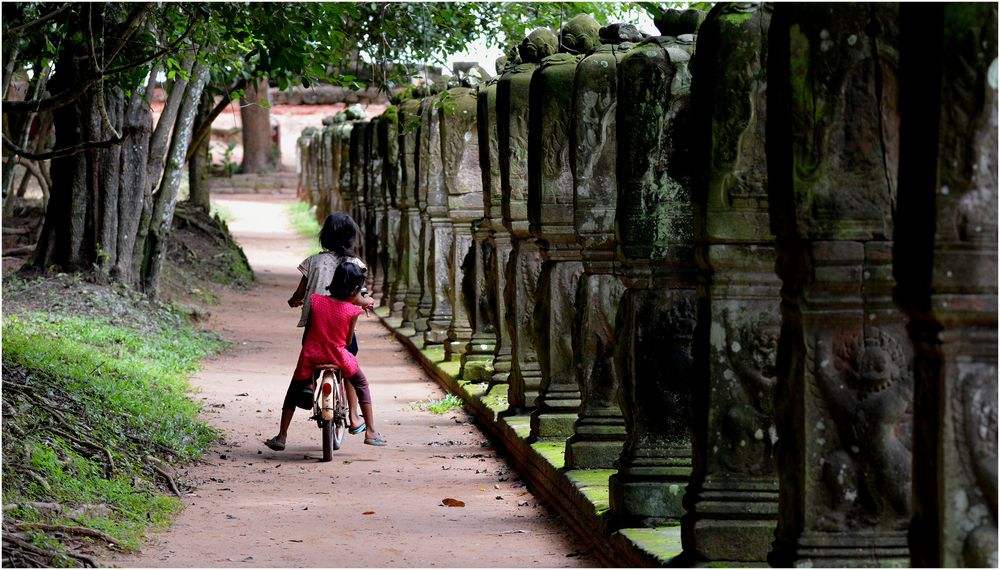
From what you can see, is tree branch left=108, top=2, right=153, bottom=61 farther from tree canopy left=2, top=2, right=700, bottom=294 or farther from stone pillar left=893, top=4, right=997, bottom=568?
stone pillar left=893, top=4, right=997, bottom=568

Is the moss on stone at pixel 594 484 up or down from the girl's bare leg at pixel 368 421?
up

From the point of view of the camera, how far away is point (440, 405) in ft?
37.4

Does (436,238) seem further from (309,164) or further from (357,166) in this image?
(309,164)

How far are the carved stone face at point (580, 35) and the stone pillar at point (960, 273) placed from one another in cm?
492

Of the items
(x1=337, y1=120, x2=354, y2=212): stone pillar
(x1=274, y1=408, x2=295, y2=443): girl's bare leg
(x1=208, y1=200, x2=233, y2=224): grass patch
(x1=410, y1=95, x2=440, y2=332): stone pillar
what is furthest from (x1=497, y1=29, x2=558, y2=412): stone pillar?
(x1=208, y1=200, x2=233, y2=224): grass patch

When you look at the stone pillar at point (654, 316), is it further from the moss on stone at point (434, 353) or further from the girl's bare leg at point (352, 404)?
the moss on stone at point (434, 353)

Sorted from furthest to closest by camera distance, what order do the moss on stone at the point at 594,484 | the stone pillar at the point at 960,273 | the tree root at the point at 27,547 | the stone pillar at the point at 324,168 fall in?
the stone pillar at the point at 324,168 → the moss on stone at the point at 594,484 → the tree root at the point at 27,547 → the stone pillar at the point at 960,273

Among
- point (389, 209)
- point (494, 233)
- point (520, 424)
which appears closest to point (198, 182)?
point (389, 209)

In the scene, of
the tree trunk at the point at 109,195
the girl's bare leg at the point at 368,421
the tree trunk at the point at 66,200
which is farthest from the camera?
the tree trunk at the point at 109,195

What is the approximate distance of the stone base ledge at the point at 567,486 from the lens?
5.45 metres

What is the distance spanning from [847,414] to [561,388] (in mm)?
4089

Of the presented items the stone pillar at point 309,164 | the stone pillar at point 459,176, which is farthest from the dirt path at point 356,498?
the stone pillar at point 309,164

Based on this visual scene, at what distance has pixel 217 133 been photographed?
49.0 metres

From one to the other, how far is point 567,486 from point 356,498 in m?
1.45
